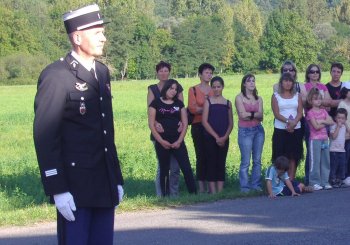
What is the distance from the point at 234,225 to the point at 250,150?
3.13m

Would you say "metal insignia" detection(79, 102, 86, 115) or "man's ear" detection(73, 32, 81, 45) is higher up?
"man's ear" detection(73, 32, 81, 45)

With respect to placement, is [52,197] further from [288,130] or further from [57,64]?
[288,130]

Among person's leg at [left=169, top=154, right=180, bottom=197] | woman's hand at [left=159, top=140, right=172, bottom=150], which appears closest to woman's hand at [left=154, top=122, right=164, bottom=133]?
woman's hand at [left=159, top=140, right=172, bottom=150]

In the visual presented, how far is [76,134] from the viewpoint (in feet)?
17.3

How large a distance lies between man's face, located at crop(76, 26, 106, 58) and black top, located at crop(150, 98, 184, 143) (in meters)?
6.52

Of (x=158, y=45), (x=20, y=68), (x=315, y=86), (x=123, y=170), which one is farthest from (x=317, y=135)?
(x=158, y=45)

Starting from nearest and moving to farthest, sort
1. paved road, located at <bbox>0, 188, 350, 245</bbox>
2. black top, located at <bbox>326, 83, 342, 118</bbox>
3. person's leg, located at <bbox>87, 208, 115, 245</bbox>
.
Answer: person's leg, located at <bbox>87, 208, 115, 245</bbox>
paved road, located at <bbox>0, 188, 350, 245</bbox>
black top, located at <bbox>326, 83, 342, 118</bbox>

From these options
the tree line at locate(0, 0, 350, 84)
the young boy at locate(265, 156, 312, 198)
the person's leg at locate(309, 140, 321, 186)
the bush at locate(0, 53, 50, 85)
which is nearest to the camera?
the young boy at locate(265, 156, 312, 198)

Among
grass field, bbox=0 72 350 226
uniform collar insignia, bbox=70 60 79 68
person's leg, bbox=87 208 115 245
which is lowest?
grass field, bbox=0 72 350 226

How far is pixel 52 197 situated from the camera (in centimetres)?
521

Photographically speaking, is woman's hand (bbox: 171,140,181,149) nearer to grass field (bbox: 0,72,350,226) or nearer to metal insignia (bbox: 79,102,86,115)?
grass field (bbox: 0,72,350,226)

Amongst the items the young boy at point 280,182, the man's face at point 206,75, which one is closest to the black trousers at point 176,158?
the young boy at point 280,182

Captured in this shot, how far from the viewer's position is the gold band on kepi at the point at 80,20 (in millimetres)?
5223

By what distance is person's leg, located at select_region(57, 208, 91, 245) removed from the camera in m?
5.26
